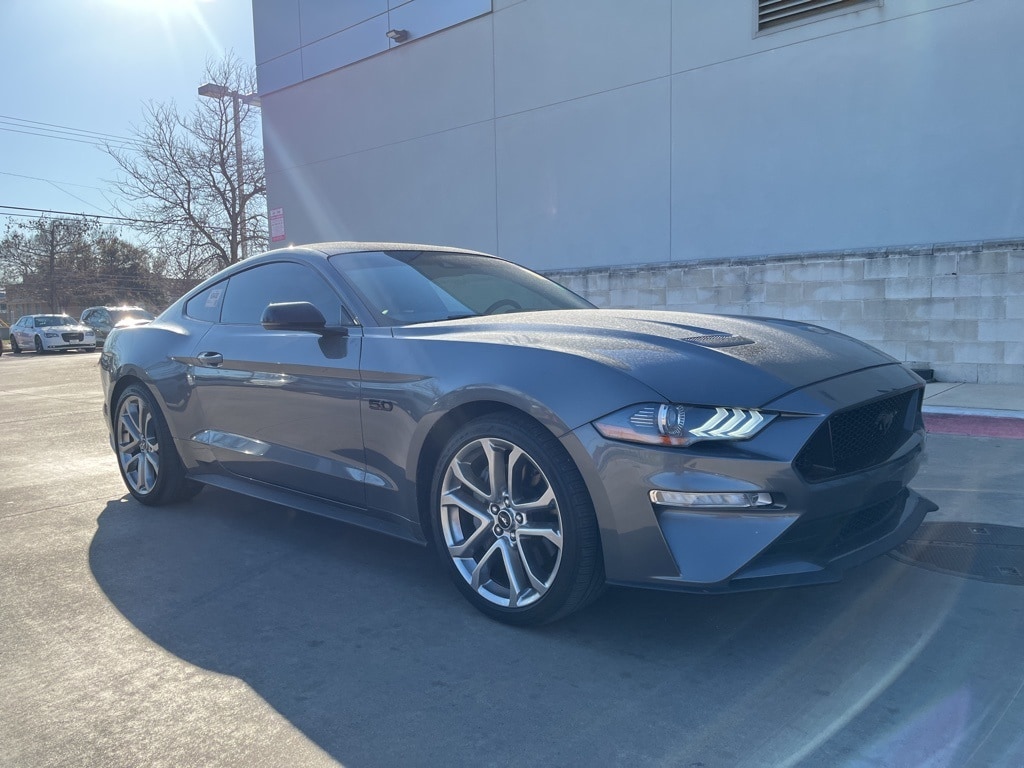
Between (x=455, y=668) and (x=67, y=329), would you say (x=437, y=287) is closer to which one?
(x=455, y=668)

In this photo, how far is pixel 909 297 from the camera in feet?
28.1

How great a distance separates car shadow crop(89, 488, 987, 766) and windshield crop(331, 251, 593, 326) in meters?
1.24

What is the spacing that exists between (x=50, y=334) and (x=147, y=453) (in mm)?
27805

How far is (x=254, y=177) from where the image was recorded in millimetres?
26000

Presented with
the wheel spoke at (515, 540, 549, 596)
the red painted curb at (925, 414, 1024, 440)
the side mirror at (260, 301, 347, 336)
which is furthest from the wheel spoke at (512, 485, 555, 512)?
the red painted curb at (925, 414, 1024, 440)

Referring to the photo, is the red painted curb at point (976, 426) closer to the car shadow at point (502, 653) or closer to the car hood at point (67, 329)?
the car shadow at point (502, 653)

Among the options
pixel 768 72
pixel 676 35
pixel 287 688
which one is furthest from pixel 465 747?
pixel 676 35

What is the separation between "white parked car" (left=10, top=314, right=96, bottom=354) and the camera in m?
28.5

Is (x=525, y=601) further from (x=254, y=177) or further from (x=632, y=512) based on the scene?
(x=254, y=177)

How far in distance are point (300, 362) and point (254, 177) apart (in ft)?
80.5

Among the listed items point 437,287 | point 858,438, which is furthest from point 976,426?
point 437,287

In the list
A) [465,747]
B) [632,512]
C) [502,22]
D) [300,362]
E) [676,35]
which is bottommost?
[465,747]

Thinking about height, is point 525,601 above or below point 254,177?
below

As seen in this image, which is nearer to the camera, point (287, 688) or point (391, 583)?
point (287, 688)
